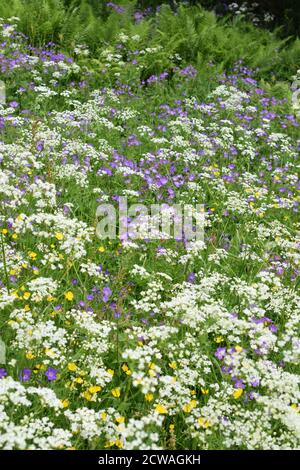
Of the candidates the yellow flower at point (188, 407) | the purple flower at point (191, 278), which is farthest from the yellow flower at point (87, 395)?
the purple flower at point (191, 278)

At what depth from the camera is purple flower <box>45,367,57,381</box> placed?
326 cm

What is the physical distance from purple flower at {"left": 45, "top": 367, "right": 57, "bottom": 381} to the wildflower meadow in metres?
0.01

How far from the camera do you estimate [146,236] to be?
12.8ft

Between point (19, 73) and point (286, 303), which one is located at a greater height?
point (19, 73)

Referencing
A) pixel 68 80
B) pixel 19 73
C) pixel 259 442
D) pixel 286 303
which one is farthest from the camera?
pixel 68 80

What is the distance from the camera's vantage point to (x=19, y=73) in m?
7.30

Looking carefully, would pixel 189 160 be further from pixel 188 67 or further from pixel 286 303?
pixel 188 67

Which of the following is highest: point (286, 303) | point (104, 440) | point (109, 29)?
point (109, 29)

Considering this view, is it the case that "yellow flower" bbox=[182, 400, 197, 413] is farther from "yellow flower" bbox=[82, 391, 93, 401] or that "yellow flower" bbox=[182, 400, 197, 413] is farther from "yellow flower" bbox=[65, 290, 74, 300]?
"yellow flower" bbox=[65, 290, 74, 300]

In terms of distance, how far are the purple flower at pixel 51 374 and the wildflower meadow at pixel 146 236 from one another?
13 mm

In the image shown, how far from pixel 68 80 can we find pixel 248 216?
3765mm

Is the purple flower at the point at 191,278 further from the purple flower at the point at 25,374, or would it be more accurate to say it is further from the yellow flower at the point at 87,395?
the purple flower at the point at 25,374

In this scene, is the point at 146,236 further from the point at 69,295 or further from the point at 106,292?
the point at 69,295

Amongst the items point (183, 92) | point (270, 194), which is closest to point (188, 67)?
point (183, 92)
